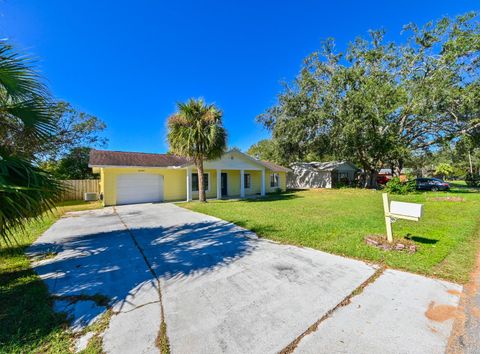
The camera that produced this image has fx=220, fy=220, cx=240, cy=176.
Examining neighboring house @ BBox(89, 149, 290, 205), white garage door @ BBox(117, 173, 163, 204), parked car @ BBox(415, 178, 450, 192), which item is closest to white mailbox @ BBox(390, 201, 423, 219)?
neighboring house @ BBox(89, 149, 290, 205)

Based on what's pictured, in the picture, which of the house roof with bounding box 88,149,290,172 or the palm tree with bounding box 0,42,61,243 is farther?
the house roof with bounding box 88,149,290,172

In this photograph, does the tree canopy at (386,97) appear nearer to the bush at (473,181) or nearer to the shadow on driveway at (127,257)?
the bush at (473,181)

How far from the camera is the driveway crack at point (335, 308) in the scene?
2156mm

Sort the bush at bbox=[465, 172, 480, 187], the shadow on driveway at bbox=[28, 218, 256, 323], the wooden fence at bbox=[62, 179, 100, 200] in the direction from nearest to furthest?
the shadow on driveway at bbox=[28, 218, 256, 323] < the wooden fence at bbox=[62, 179, 100, 200] < the bush at bbox=[465, 172, 480, 187]

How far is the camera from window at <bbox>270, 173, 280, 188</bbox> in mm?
22688

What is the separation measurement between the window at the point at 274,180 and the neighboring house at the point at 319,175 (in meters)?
4.43

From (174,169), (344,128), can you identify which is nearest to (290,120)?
(344,128)

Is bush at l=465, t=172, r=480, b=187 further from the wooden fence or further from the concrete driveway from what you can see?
the wooden fence

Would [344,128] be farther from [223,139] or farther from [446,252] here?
[446,252]

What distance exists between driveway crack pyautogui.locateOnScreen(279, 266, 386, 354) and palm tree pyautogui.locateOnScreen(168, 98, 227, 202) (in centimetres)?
999

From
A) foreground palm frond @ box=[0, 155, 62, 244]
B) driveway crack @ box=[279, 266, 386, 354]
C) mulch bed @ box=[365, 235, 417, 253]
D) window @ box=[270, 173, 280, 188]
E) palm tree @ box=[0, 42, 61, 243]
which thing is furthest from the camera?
window @ box=[270, 173, 280, 188]

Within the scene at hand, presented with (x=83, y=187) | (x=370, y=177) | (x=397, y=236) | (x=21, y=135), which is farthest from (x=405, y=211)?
(x=370, y=177)

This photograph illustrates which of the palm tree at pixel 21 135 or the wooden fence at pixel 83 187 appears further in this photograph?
the wooden fence at pixel 83 187

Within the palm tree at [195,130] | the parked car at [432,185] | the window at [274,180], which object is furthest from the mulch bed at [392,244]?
the parked car at [432,185]
